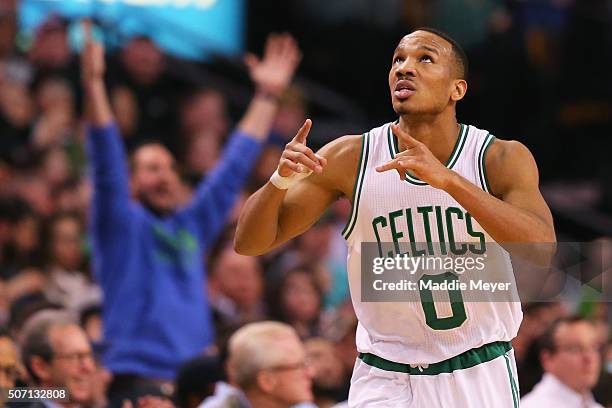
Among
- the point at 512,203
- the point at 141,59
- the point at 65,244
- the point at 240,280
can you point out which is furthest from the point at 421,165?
the point at 141,59

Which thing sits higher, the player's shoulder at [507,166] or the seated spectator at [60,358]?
the player's shoulder at [507,166]

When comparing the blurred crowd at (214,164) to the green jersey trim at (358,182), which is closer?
the green jersey trim at (358,182)

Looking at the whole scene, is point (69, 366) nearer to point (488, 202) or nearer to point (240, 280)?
point (488, 202)

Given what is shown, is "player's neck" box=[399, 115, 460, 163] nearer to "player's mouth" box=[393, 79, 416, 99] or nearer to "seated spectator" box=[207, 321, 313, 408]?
"player's mouth" box=[393, 79, 416, 99]

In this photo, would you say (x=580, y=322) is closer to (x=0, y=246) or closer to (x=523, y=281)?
(x=523, y=281)

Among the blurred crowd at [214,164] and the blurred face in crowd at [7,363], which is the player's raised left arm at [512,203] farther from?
the blurred face in crowd at [7,363]

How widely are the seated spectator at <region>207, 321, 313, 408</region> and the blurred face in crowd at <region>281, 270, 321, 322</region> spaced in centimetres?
273

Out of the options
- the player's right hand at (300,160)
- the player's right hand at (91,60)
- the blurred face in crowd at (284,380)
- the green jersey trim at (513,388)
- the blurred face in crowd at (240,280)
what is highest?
the player's right hand at (91,60)

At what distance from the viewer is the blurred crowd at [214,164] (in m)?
6.73

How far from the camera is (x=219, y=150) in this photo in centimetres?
1079

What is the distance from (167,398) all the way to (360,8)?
25.9 ft

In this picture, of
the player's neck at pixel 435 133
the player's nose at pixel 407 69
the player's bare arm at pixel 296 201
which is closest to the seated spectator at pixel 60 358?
the player's bare arm at pixel 296 201

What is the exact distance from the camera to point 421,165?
429cm

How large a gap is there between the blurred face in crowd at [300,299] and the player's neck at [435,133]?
403 cm
